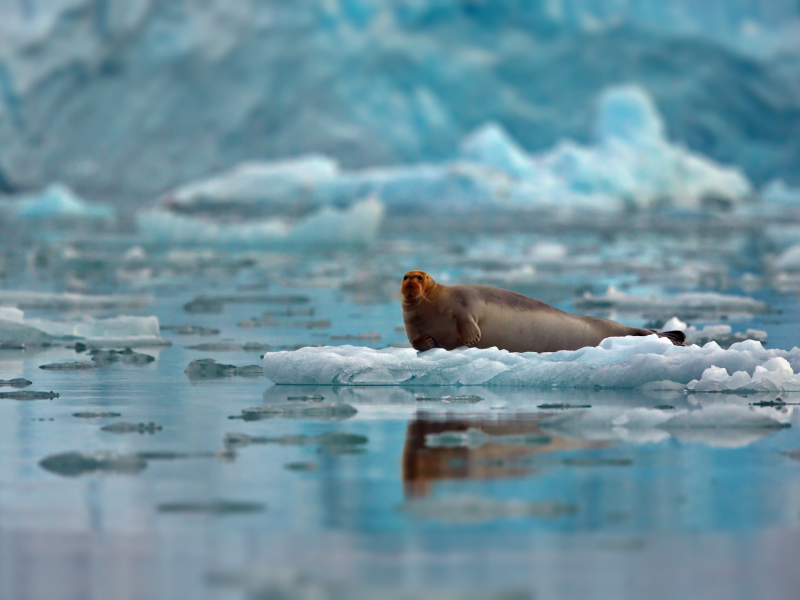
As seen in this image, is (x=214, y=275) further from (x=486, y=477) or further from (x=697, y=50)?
(x=697, y=50)

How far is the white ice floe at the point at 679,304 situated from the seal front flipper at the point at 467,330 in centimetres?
348

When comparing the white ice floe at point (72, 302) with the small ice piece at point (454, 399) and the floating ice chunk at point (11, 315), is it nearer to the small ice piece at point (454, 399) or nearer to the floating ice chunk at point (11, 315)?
the floating ice chunk at point (11, 315)

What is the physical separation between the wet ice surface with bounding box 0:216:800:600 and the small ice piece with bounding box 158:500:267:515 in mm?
11

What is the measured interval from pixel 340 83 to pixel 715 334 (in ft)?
147

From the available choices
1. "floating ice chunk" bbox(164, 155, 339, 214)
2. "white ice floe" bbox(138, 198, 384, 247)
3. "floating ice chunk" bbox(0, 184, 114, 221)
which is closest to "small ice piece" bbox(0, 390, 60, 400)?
"white ice floe" bbox(138, 198, 384, 247)

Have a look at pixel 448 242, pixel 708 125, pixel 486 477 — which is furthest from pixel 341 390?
pixel 708 125

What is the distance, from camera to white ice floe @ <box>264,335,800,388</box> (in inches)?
205

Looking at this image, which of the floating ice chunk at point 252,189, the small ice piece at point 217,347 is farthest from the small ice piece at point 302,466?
the floating ice chunk at point 252,189

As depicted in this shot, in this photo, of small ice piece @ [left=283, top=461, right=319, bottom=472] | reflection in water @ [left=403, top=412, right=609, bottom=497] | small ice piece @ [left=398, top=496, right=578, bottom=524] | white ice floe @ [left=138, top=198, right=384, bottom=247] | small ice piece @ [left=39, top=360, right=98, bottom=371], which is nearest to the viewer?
small ice piece @ [left=398, top=496, right=578, bottom=524]

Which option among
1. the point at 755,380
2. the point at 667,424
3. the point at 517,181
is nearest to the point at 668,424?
the point at 667,424

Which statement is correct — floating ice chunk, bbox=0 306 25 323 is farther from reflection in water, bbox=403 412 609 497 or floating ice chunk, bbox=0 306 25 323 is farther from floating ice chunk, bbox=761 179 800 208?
floating ice chunk, bbox=761 179 800 208

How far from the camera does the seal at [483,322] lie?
5.67m

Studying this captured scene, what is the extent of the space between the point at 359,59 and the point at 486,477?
49.6 m

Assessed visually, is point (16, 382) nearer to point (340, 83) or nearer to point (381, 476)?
point (381, 476)
